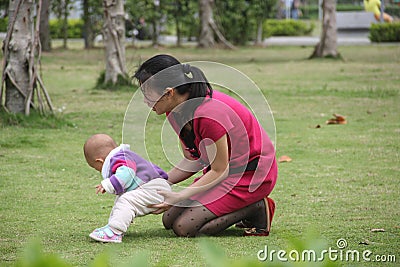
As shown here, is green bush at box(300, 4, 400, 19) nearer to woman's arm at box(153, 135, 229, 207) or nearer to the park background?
the park background

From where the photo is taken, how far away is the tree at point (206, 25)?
81.1ft

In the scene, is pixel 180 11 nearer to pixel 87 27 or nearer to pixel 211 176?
pixel 87 27

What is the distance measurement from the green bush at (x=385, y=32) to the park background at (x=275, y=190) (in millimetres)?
14311

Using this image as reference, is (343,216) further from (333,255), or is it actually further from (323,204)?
(333,255)

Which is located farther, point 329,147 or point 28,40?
point 28,40

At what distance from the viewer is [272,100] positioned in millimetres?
11570

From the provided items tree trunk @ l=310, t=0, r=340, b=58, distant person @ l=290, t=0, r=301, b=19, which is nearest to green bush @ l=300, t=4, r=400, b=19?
distant person @ l=290, t=0, r=301, b=19

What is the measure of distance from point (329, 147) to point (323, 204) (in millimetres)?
2544

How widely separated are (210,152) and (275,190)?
173 cm

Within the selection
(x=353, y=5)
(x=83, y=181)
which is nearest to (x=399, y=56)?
(x=83, y=181)

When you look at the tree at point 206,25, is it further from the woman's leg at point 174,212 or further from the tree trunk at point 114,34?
the woman's leg at point 174,212

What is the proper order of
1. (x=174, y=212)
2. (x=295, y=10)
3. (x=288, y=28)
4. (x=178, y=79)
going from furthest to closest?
(x=295, y=10)
(x=288, y=28)
(x=174, y=212)
(x=178, y=79)

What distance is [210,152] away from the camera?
429cm

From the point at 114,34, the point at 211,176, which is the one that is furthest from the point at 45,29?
the point at 211,176
